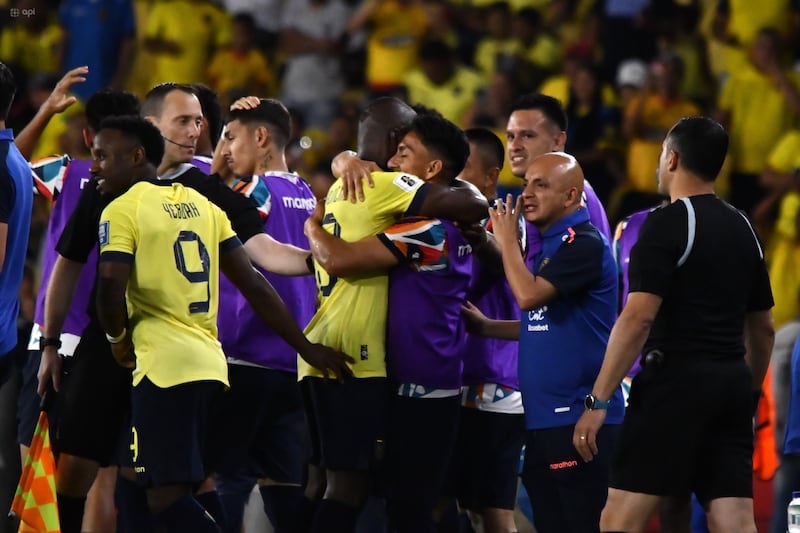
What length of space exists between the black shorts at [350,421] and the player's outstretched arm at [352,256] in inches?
19.8

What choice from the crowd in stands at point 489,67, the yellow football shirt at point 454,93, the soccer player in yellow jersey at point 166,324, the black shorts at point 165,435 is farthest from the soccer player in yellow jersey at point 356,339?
the yellow football shirt at point 454,93

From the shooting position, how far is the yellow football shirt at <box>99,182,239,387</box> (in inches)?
227

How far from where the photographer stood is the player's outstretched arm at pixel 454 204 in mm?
6121

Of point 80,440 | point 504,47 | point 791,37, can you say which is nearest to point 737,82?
point 791,37

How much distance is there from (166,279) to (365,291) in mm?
915

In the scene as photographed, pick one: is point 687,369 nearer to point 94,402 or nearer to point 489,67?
point 94,402

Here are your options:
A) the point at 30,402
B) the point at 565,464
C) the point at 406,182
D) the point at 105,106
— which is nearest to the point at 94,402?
the point at 30,402

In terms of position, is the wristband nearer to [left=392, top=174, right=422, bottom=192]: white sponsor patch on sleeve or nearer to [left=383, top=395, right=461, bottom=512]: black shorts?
[left=383, top=395, right=461, bottom=512]: black shorts

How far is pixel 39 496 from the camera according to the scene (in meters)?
6.16

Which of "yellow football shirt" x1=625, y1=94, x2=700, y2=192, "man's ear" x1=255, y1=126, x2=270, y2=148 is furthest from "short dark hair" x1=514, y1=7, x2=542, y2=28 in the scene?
"man's ear" x1=255, y1=126, x2=270, y2=148

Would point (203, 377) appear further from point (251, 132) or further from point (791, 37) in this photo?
point (791, 37)

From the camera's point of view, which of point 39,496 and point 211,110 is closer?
point 39,496

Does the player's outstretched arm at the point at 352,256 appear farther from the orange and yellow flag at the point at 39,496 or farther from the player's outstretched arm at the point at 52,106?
the player's outstretched arm at the point at 52,106

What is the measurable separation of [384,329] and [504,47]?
8237 mm
